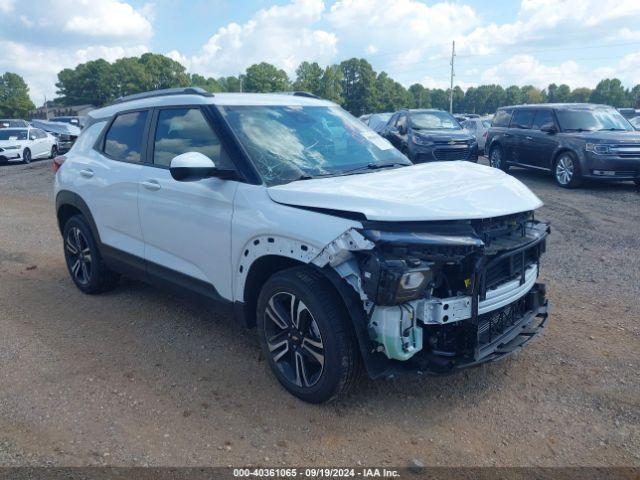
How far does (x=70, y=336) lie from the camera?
465cm

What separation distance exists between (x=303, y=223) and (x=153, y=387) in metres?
1.59

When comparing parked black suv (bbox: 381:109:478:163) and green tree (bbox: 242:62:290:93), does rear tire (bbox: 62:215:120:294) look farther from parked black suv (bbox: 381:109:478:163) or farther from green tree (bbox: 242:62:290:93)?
green tree (bbox: 242:62:290:93)

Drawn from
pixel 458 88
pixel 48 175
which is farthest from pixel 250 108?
pixel 458 88

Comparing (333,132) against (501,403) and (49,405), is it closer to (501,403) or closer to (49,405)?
(501,403)

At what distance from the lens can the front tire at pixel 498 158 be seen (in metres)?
14.4

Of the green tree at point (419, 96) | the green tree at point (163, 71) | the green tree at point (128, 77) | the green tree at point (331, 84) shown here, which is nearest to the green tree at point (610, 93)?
the green tree at point (419, 96)

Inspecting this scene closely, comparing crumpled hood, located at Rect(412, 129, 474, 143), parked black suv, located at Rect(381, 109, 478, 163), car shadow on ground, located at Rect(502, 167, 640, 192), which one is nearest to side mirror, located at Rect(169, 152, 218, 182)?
car shadow on ground, located at Rect(502, 167, 640, 192)

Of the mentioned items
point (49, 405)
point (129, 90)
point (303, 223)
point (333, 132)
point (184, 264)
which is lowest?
point (49, 405)

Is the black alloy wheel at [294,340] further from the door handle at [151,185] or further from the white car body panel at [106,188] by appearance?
the white car body panel at [106,188]

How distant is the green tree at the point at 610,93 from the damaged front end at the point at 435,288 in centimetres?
10401

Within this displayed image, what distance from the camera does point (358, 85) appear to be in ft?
318

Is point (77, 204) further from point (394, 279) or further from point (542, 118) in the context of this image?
point (542, 118)

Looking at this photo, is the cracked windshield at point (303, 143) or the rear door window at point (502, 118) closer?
the cracked windshield at point (303, 143)

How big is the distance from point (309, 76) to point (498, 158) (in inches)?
3126
